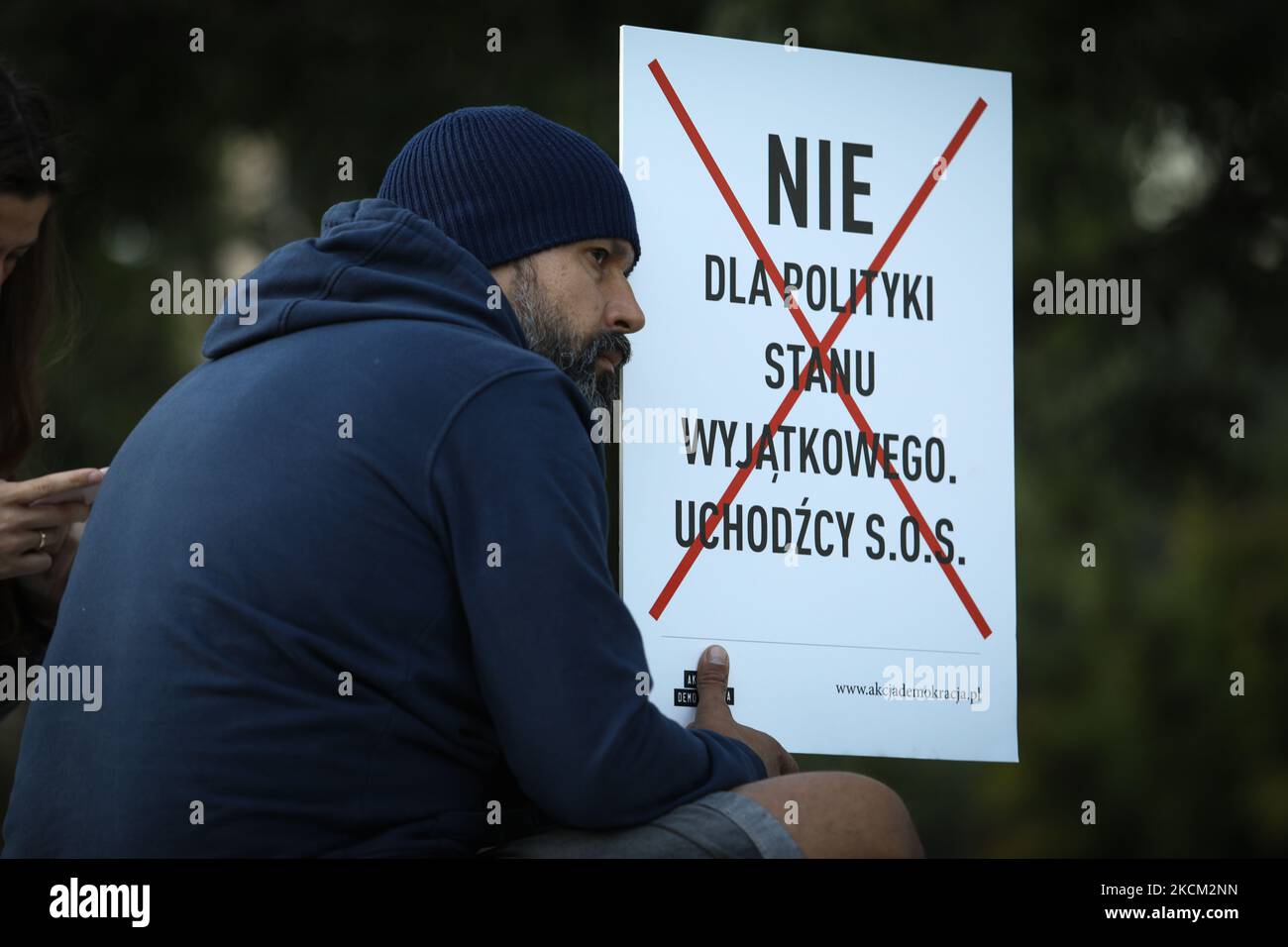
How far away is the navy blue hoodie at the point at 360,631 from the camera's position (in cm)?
252

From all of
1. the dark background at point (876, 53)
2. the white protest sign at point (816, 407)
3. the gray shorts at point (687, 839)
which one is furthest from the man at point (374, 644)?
the dark background at point (876, 53)

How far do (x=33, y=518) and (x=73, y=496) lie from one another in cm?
8

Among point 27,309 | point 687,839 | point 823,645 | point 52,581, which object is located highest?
point 27,309

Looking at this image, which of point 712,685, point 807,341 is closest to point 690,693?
point 712,685

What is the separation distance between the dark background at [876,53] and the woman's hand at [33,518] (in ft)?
8.92

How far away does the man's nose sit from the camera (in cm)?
338

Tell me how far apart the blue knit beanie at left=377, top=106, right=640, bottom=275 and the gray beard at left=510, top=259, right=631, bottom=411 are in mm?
59

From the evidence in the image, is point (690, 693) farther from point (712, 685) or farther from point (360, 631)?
point (360, 631)

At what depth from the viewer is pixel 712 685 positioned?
3463 millimetres

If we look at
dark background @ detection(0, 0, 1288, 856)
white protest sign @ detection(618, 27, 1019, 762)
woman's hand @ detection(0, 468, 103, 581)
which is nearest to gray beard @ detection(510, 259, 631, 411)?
white protest sign @ detection(618, 27, 1019, 762)

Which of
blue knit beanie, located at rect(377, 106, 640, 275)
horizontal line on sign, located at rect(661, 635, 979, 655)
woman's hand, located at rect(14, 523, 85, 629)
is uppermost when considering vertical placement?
blue knit beanie, located at rect(377, 106, 640, 275)

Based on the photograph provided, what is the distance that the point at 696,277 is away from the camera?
362 cm

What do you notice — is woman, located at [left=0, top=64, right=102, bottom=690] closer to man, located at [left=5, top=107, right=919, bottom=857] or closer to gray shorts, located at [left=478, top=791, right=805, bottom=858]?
man, located at [left=5, top=107, right=919, bottom=857]
